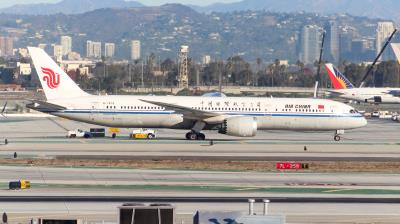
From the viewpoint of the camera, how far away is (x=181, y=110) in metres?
86.1

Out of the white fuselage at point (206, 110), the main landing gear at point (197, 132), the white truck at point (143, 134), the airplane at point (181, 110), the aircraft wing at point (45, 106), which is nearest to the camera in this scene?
the aircraft wing at point (45, 106)

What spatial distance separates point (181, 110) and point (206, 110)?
2261mm

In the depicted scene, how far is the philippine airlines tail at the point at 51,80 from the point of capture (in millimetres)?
87062

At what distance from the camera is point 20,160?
6538cm

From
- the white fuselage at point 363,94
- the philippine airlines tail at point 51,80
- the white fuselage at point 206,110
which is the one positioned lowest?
the white fuselage at point 363,94

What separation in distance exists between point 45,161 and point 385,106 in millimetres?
140586

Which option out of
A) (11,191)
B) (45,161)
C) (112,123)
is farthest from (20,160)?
(112,123)

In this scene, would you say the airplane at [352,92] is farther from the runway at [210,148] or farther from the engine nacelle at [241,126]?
the engine nacelle at [241,126]

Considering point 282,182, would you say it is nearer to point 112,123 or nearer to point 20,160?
point 20,160

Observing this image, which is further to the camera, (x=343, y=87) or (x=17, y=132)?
(x=343, y=87)

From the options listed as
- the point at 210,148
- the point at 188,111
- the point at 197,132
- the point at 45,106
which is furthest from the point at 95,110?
the point at 210,148

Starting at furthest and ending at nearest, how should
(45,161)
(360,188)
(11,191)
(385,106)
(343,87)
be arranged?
1. (385,106)
2. (343,87)
3. (45,161)
4. (360,188)
5. (11,191)

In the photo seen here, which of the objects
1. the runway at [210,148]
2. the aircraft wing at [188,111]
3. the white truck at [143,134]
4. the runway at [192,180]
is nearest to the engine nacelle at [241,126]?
the runway at [210,148]

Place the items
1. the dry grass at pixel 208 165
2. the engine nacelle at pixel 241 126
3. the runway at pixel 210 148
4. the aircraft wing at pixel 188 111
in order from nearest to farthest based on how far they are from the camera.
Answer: the dry grass at pixel 208 165, the runway at pixel 210 148, the engine nacelle at pixel 241 126, the aircraft wing at pixel 188 111
